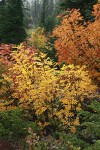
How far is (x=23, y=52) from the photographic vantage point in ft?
39.4

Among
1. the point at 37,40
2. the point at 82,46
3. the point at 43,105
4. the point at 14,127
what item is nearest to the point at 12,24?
the point at 82,46

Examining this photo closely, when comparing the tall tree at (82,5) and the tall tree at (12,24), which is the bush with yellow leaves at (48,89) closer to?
the tall tree at (82,5)

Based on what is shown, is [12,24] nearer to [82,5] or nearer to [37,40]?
[82,5]

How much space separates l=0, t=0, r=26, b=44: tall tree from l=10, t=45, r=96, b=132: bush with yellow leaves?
23.9m

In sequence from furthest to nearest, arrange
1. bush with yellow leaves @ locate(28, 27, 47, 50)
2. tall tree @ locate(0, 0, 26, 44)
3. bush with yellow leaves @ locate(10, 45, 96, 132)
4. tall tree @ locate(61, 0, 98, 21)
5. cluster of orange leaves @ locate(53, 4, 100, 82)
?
bush with yellow leaves @ locate(28, 27, 47, 50) < tall tree @ locate(0, 0, 26, 44) < tall tree @ locate(61, 0, 98, 21) < cluster of orange leaves @ locate(53, 4, 100, 82) < bush with yellow leaves @ locate(10, 45, 96, 132)

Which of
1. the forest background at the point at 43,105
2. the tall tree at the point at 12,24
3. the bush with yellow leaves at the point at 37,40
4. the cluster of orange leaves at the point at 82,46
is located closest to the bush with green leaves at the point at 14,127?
the forest background at the point at 43,105

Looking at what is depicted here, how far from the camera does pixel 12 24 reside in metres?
35.7

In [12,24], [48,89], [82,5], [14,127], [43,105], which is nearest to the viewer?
[14,127]

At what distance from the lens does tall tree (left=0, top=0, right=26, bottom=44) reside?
117ft

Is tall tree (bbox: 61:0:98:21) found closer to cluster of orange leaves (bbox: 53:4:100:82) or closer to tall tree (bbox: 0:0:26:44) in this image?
cluster of orange leaves (bbox: 53:4:100:82)

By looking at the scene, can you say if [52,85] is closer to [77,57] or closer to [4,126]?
[4,126]

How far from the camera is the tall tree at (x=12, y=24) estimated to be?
35.6m

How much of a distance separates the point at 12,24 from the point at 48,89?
25.5 metres

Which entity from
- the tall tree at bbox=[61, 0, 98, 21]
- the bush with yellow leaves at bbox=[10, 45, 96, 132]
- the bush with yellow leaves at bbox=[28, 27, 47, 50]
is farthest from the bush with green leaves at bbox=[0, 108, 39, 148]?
the bush with yellow leaves at bbox=[28, 27, 47, 50]
